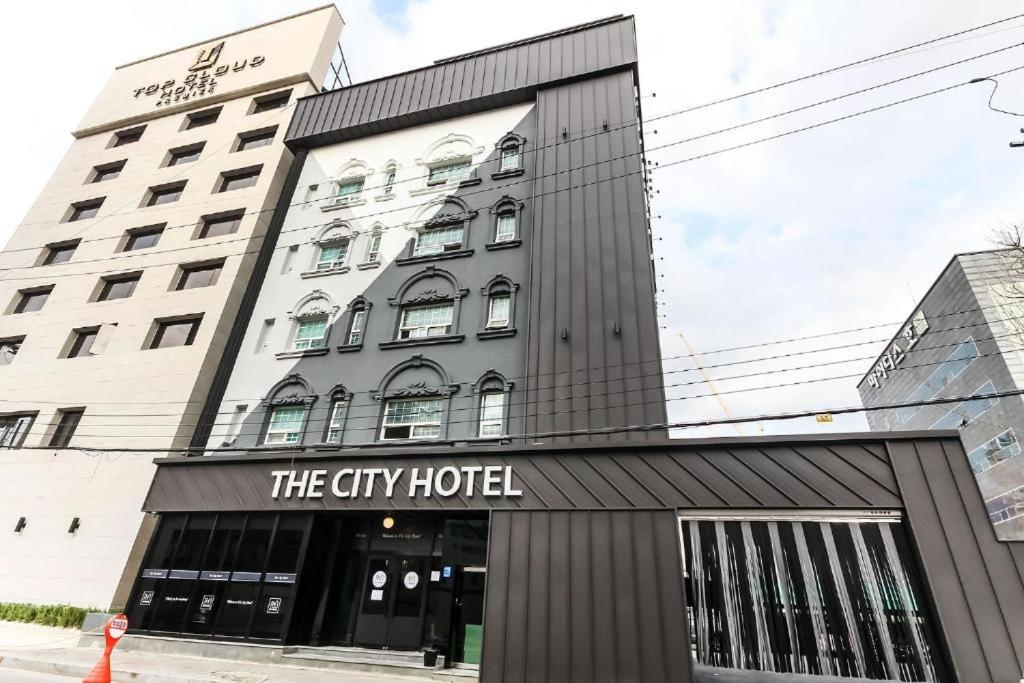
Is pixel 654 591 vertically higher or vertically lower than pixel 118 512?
lower

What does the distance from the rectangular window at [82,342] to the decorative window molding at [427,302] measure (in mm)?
14400

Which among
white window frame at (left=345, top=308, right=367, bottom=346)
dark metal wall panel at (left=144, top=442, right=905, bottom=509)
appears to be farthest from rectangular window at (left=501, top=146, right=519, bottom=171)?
dark metal wall panel at (left=144, top=442, right=905, bottom=509)

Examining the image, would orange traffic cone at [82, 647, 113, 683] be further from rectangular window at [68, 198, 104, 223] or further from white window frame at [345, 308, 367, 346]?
rectangular window at [68, 198, 104, 223]

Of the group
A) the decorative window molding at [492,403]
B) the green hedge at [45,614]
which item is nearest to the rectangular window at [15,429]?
the green hedge at [45,614]

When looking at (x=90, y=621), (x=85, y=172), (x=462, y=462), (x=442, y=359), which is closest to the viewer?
(x=462, y=462)

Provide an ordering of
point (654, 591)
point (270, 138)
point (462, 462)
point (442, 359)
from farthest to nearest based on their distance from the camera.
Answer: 1. point (270, 138)
2. point (442, 359)
3. point (462, 462)
4. point (654, 591)

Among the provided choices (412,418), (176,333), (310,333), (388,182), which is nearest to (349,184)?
(388,182)

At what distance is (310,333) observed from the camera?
18.7 metres

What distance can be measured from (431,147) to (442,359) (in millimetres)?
10499

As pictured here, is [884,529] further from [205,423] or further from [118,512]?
[118,512]

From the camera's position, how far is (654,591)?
33.9 ft

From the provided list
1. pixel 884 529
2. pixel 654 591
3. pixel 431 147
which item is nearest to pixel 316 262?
pixel 431 147

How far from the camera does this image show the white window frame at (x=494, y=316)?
1620 centimetres

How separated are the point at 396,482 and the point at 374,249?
10112 mm
